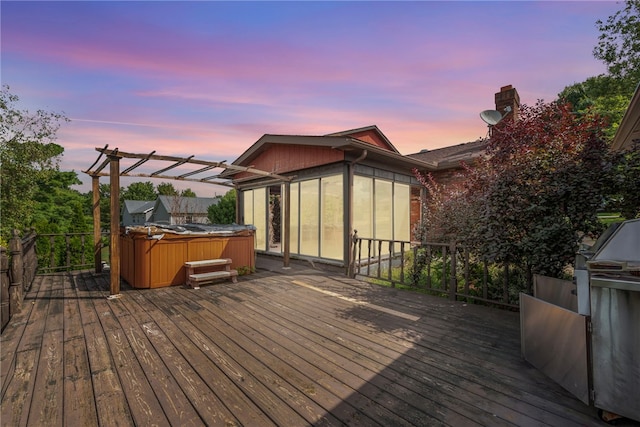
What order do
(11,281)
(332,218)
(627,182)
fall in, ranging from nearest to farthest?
(627,182)
(11,281)
(332,218)

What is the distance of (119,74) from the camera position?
19.8 feet

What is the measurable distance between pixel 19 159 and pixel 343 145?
14487 millimetres

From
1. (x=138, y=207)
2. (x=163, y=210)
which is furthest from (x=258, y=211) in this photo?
(x=138, y=207)

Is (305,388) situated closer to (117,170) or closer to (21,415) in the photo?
(21,415)

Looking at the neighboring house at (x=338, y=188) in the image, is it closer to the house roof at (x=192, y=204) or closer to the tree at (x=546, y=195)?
the tree at (x=546, y=195)

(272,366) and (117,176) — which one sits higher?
(117,176)

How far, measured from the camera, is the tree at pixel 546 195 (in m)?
2.99

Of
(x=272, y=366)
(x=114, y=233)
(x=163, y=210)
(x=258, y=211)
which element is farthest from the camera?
(x=163, y=210)

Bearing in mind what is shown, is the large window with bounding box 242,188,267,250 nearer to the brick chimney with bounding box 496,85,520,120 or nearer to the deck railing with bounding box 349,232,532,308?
the deck railing with bounding box 349,232,532,308

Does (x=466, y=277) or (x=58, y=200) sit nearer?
(x=466, y=277)

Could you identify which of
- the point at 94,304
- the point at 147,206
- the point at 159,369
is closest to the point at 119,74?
the point at 94,304

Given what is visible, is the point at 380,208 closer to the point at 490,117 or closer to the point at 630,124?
the point at 490,117

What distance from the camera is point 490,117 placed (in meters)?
7.62

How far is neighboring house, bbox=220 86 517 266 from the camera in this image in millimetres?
6672
